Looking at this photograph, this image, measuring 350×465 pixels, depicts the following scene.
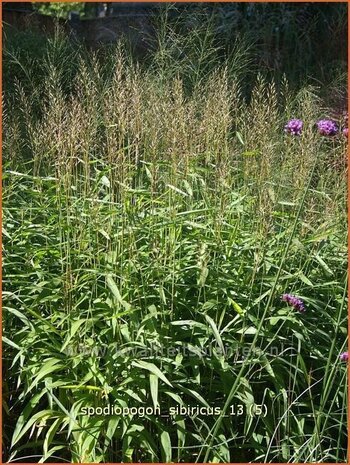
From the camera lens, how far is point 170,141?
10.0ft

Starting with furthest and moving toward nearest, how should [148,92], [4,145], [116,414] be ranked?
1. [148,92]
2. [4,145]
3. [116,414]

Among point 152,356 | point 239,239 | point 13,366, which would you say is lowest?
point 13,366

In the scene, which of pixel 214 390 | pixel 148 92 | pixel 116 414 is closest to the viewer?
pixel 116 414

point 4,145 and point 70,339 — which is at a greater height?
point 4,145

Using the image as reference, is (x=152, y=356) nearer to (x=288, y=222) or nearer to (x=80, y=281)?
(x=80, y=281)

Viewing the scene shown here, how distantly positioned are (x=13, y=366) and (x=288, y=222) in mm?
1347

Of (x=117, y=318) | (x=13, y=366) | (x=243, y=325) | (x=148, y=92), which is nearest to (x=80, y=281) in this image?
(x=117, y=318)

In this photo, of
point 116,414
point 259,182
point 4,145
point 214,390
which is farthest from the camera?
point 4,145

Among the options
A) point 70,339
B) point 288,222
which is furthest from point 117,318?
point 288,222

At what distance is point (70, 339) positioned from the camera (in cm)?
265

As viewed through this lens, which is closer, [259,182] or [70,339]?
[70,339]

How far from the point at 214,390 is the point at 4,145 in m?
1.51

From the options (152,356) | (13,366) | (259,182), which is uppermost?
(259,182)

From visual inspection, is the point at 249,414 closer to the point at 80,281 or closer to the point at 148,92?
the point at 80,281
